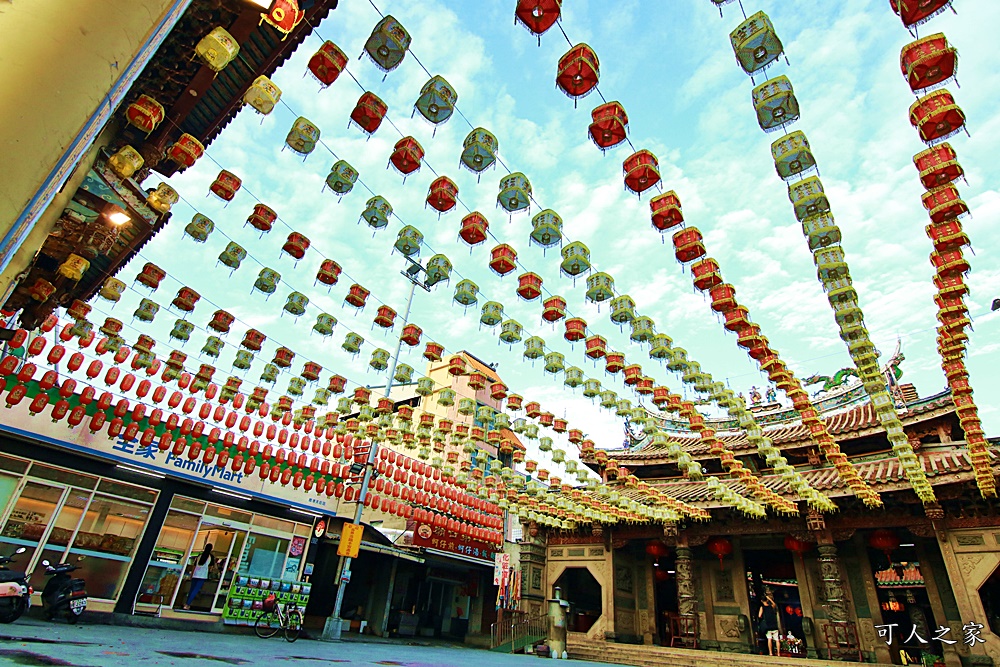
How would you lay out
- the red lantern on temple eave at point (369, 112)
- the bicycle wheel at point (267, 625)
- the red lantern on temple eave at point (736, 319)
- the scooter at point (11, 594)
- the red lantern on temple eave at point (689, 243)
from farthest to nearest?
the bicycle wheel at point (267, 625) → the red lantern on temple eave at point (736, 319) → the red lantern on temple eave at point (689, 243) → the scooter at point (11, 594) → the red lantern on temple eave at point (369, 112)

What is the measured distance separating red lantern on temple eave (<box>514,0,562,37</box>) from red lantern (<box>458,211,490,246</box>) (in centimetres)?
332


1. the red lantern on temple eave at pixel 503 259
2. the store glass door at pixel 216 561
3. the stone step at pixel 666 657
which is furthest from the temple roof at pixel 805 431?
the store glass door at pixel 216 561

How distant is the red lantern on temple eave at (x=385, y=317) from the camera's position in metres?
12.0

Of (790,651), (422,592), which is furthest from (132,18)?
(422,592)

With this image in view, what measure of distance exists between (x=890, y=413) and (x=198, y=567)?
1720cm

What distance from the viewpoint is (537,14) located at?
19.8 ft

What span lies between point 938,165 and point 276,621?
16491mm

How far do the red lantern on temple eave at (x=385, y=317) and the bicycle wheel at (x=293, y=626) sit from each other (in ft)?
26.5

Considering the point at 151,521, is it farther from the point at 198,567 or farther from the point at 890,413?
the point at 890,413

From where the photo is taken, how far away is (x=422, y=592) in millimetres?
21906

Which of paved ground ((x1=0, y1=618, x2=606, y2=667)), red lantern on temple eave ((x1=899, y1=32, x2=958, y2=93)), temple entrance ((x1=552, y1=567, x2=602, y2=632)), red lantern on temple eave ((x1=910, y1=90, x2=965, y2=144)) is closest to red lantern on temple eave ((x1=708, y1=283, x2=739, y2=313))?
red lantern on temple eave ((x1=910, y1=90, x2=965, y2=144))

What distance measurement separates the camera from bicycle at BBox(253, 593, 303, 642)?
12920 mm

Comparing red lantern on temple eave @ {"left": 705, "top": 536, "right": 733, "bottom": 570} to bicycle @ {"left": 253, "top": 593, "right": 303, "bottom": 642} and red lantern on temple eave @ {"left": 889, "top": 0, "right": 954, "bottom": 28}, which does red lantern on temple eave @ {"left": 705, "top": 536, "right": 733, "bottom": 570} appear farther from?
red lantern on temple eave @ {"left": 889, "top": 0, "right": 954, "bottom": 28}

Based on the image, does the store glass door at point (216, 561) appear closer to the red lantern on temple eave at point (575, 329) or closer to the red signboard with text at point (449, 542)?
the red signboard with text at point (449, 542)
